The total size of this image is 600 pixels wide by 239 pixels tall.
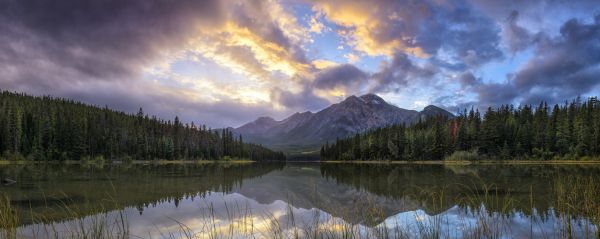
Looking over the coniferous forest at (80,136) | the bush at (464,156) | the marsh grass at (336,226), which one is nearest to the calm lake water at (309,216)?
the marsh grass at (336,226)

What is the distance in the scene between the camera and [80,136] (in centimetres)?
11144

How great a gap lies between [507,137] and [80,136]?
127 meters

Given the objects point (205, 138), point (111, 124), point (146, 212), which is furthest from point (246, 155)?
point (146, 212)

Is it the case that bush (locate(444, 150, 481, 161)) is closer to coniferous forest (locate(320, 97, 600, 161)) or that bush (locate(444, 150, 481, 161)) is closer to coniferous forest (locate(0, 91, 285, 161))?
coniferous forest (locate(320, 97, 600, 161))

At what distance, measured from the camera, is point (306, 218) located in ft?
57.6

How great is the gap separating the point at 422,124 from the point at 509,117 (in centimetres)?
3884

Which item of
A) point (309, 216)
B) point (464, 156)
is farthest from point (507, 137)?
point (309, 216)

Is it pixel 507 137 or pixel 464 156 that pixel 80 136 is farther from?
pixel 507 137

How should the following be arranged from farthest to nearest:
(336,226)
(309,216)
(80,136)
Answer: (80,136)
(309,216)
(336,226)

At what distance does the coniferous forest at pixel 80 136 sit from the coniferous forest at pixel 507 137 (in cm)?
7342

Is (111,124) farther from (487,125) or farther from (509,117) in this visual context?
(509,117)

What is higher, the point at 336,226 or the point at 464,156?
the point at 336,226

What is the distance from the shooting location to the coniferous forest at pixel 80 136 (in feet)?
323

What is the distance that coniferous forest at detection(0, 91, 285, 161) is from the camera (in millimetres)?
98312
